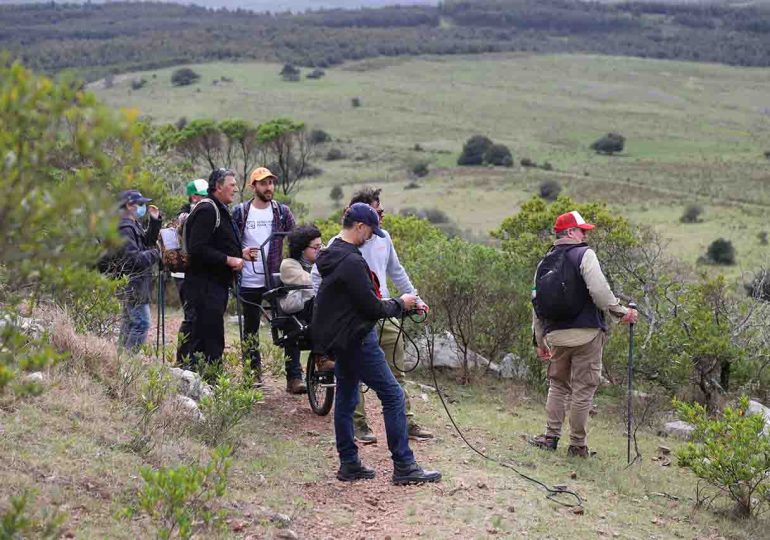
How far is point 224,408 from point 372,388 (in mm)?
1033

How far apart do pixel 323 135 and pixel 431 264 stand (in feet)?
156

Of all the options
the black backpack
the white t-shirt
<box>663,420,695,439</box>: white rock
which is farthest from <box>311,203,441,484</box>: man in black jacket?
<box>663,420,695,439</box>: white rock

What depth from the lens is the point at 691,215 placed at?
121 feet

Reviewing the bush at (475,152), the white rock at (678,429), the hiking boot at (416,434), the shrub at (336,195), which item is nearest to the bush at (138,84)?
the bush at (475,152)

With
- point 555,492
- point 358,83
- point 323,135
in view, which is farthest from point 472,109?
point 555,492

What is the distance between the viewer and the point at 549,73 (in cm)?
9925

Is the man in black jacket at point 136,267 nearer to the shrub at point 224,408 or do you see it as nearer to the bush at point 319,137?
the shrub at point 224,408

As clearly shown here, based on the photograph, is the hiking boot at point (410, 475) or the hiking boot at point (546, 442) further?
the hiking boot at point (546, 442)

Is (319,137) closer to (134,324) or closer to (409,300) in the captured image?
(134,324)

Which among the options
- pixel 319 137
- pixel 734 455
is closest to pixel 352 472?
pixel 734 455

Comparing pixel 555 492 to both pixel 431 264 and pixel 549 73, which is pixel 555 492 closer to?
pixel 431 264

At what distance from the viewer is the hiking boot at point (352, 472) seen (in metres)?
6.45

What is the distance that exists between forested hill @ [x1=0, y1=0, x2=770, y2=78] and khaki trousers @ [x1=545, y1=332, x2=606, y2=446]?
73395mm

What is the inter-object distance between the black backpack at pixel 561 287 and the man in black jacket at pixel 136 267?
10.1 feet
